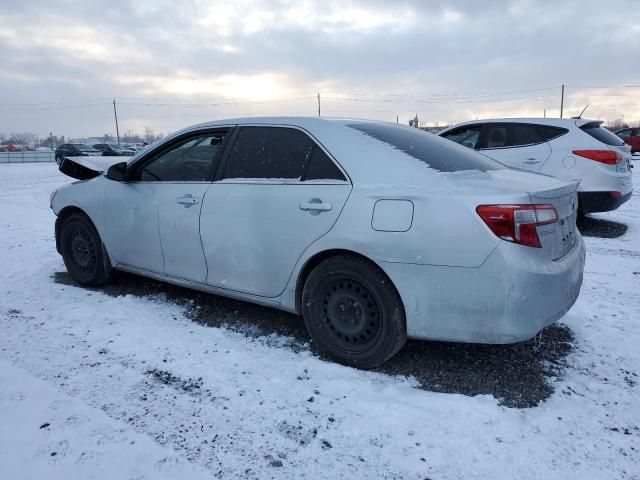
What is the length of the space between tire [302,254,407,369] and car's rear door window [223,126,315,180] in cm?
71

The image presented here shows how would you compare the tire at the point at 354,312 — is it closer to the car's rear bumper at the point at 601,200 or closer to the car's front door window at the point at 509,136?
the car's rear bumper at the point at 601,200

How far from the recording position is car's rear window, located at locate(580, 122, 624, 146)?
21.7 feet

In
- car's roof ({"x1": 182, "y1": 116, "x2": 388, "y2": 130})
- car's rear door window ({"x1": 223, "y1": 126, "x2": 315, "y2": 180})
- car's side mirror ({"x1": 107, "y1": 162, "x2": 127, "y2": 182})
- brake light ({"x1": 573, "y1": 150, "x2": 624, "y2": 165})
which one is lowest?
brake light ({"x1": 573, "y1": 150, "x2": 624, "y2": 165})

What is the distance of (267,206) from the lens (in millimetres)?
3221

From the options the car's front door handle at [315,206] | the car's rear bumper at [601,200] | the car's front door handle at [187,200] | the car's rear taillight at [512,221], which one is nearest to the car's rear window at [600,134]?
the car's rear bumper at [601,200]

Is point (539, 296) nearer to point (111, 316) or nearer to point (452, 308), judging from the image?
point (452, 308)

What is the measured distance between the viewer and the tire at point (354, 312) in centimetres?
279

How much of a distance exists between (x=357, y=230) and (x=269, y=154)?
3.22ft

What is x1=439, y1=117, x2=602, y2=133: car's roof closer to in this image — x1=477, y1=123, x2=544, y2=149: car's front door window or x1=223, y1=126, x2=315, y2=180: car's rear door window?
x1=477, y1=123, x2=544, y2=149: car's front door window

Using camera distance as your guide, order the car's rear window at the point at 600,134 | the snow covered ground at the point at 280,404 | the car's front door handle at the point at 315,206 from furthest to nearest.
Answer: the car's rear window at the point at 600,134 < the car's front door handle at the point at 315,206 < the snow covered ground at the point at 280,404

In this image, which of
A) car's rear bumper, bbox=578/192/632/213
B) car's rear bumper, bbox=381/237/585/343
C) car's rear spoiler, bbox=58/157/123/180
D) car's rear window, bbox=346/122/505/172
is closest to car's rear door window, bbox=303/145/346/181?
car's rear window, bbox=346/122/505/172

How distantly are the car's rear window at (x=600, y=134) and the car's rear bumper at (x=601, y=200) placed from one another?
0.77 m

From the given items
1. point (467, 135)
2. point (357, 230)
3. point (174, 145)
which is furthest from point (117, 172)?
point (467, 135)

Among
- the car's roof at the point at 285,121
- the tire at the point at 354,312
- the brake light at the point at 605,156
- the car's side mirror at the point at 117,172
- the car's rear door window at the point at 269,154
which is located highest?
the car's roof at the point at 285,121
